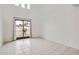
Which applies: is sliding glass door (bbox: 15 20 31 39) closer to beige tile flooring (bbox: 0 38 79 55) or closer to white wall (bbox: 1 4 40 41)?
white wall (bbox: 1 4 40 41)

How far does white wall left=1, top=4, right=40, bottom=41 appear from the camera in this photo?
7.04 metres

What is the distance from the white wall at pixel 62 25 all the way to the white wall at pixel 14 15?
1.49 m

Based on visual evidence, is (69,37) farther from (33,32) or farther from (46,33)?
(33,32)

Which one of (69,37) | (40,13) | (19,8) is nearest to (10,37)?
(19,8)

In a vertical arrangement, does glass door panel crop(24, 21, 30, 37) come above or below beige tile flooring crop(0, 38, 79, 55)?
above

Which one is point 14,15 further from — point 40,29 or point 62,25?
point 62,25

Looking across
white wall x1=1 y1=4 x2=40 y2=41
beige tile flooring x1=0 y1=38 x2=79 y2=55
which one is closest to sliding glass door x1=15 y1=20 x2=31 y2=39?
white wall x1=1 y1=4 x2=40 y2=41

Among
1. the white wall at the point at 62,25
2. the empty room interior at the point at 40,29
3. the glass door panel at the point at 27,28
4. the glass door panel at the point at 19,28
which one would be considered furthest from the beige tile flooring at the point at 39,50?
the glass door panel at the point at 27,28

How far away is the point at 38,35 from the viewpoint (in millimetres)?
9164

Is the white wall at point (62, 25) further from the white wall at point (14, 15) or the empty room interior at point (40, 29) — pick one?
the white wall at point (14, 15)

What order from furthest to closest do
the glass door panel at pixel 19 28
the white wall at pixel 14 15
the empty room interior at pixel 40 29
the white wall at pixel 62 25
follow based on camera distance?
the glass door panel at pixel 19 28
the white wall at pixel 14 15
the white wall at pixel 62 25
the empty room interior at pixel 40 29

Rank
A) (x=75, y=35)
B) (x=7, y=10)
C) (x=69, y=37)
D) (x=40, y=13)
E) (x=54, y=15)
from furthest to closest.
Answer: (x=40, y=13) < (x=7, y=10) < (x=54, y=15) < (x=69, y=37) < (x=75, y=35)

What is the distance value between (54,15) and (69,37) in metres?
1.95

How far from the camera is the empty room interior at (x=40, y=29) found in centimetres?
464
